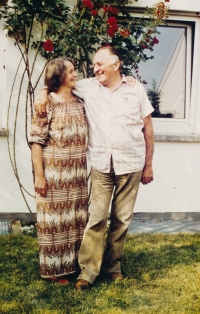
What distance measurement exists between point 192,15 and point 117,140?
2978 millimetres

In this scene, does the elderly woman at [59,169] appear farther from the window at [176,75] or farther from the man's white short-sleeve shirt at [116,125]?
the window at [176,75]

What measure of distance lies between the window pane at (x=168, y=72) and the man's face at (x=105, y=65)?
233cm

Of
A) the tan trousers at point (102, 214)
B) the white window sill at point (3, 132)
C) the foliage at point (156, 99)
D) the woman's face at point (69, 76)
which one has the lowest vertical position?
the tan trousers at point (102, 214)

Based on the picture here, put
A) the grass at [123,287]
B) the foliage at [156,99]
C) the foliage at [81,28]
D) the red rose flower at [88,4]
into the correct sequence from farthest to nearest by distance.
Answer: the foliage at [156,99]
the foliage at [81,28]
the red rose flower at [88,4]
the grass at [123,287]

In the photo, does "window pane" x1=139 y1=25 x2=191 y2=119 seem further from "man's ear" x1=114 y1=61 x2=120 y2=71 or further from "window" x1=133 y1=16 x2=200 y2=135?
"man's ear" x1=114 y1=61 x2=120 y2=71

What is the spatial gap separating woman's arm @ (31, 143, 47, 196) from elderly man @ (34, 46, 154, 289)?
0.41 meters

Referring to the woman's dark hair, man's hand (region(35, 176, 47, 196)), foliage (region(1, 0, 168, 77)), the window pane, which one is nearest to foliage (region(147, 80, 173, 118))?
the window pane

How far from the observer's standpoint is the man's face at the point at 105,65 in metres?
3.29

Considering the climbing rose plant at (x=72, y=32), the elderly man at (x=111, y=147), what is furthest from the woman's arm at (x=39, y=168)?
the climbing rose plant at (x=72, y=32)

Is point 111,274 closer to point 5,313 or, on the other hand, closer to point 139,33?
point 5,313

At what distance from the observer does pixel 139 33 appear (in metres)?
5.05

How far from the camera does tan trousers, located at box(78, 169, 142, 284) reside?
3.38 m

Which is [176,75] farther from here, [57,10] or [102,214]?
[102,214]

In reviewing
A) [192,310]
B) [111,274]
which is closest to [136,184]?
[111,274]
